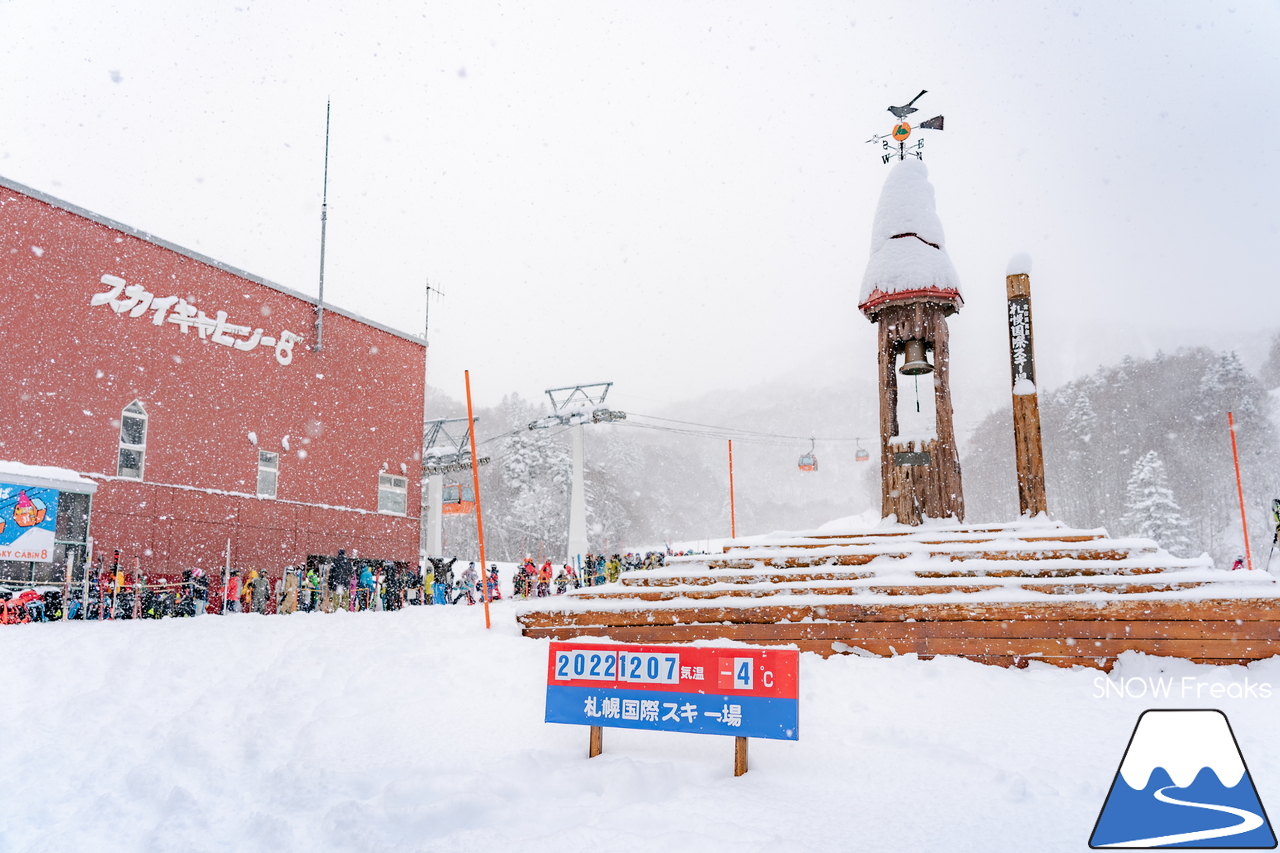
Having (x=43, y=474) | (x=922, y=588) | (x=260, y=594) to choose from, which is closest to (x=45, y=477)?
(x=43, y=474)

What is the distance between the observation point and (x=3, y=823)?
4.70 metres

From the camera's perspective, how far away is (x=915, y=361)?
11.7 metres

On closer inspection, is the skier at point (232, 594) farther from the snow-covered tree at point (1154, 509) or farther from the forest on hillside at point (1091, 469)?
the snow-covered tree at point (1154, 509)

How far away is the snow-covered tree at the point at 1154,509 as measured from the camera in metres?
38.2

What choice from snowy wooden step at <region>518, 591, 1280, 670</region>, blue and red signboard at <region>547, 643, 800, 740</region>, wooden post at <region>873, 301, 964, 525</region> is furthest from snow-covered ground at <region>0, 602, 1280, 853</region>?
wooden post at <region>873, 301, 964, 525</region>

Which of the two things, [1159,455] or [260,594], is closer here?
[260,594]

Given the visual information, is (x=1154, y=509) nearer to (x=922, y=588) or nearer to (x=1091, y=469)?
(x=1091, y=469)

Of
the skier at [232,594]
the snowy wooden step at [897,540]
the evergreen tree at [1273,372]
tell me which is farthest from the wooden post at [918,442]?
the evergreen tree at [1273,372]

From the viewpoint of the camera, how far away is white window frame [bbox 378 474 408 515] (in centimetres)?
2206

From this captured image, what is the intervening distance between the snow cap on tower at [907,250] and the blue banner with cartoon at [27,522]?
1447 cm

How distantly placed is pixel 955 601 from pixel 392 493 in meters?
17.7

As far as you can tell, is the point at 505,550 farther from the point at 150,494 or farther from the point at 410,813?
the point at 410,813

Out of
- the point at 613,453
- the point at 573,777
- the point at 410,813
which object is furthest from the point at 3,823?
the point at 613,453

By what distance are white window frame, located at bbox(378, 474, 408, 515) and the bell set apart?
15.4 m
